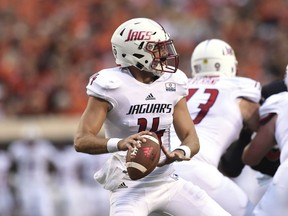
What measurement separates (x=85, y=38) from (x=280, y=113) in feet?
21.0

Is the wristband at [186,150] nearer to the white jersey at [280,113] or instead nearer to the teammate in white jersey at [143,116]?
the teammate in white jersey at [143,116]

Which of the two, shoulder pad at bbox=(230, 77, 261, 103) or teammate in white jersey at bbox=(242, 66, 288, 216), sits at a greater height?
shoulder pad at bbox=(230, 77, 261, 103)

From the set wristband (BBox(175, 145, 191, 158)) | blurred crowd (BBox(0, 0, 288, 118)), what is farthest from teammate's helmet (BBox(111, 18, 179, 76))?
blurred crowd (BBox(0, 0, 288, 118))

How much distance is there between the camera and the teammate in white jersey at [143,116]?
4496 mm

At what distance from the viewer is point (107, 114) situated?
181 inches

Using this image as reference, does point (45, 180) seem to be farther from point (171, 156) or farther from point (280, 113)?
point (171, 156)

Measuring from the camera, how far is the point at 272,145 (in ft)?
17.6

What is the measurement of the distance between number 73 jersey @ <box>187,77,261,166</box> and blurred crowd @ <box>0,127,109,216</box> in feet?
12.9

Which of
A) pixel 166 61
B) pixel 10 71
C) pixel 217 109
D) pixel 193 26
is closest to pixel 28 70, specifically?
pixel 10 71

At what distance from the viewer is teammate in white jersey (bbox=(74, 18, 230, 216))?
4496mm

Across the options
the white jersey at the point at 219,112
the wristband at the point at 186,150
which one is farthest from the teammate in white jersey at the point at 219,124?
the wristband at the point at 186,150

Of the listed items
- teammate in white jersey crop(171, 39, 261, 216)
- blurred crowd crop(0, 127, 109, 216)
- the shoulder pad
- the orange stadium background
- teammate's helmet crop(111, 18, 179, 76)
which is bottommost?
blurred crowd crop(0, 127, 109, 216)

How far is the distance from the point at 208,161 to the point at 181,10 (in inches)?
284

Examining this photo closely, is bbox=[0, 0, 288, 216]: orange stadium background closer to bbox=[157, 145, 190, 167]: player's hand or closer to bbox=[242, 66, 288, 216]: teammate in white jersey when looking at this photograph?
bbox=[242, 66, 288, 216]: teammate in white jersey
